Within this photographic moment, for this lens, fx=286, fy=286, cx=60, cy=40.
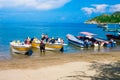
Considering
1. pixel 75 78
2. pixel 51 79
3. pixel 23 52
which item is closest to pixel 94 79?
pixel 75 78

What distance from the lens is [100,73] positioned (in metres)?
15.7

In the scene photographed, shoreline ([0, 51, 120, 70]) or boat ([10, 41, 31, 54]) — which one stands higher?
boat ([10, 41, 31, 54])

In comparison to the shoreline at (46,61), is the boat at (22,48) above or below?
above

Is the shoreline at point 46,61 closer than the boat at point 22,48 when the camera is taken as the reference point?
Yes

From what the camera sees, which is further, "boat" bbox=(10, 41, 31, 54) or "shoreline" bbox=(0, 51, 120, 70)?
"boat" bbox=(10, 41, 31, 54)

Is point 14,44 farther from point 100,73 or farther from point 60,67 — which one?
point 100,73

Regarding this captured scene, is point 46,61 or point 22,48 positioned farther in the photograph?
point 22,48

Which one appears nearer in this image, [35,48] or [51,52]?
[51,52]

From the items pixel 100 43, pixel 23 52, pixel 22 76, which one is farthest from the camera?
pixel 100 43

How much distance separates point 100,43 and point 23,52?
44.8ft

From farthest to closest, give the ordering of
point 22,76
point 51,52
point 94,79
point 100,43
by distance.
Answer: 1. point 100,43
2. point 51,52
3. point 22,76
4. point 94,79

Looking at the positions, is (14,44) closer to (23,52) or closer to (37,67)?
(23,52)

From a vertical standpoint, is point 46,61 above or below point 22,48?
below

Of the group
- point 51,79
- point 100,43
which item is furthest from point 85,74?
point 100,43
